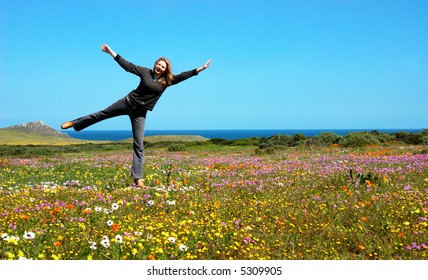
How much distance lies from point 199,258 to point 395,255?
2.80 m

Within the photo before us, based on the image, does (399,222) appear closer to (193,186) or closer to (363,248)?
(363,248)

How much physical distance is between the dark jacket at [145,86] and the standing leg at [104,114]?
0.84ft

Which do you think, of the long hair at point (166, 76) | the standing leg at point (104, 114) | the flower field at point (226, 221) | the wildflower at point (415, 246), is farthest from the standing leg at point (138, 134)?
the wildflower at point (415, 246)

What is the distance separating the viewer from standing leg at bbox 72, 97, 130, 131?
10.5 metres

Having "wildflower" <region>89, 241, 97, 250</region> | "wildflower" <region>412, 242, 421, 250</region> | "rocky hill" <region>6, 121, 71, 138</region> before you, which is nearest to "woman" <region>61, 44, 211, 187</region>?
"wildflower" <region>89, 241, 97, 250</region>

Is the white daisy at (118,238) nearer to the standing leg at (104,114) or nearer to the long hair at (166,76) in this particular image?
the standing leg at (104,114)

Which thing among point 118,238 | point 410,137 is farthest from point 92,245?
point 410,137

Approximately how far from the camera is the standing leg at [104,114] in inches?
414

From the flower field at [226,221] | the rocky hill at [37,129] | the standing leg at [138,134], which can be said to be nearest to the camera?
the flower field at [226,221]

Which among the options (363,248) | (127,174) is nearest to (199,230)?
(363,248)

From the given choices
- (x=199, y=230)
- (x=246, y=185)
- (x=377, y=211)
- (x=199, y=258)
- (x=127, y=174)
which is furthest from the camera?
(x=127, y=174)

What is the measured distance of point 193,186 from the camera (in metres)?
11.6

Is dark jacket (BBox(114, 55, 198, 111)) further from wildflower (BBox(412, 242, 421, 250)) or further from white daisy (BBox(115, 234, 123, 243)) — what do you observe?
wildflower (BBox(412, 242, 421, 250))

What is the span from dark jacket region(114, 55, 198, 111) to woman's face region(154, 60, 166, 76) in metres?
0.13
